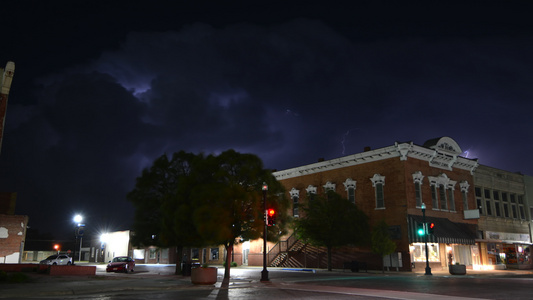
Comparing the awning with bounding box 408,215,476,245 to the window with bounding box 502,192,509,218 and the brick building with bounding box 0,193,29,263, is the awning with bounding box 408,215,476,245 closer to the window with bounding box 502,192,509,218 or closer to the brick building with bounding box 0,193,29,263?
the window with bounding box 502,192,509,218

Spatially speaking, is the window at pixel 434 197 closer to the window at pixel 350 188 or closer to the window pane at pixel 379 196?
the window pane at pixel 379 196

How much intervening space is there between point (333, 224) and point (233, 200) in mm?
16332

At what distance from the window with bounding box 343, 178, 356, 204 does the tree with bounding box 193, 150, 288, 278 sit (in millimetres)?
16747

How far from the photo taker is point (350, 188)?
43.2 meters

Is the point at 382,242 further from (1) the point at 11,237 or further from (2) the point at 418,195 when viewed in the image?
(1) the point at 11,237

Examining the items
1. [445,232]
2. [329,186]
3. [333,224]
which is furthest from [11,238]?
[445,232]

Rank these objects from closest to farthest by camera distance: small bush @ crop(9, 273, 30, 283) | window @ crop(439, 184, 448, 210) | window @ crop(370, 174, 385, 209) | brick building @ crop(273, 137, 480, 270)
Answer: small bush @ crop(9, 273, 30, 283)
brick building @ crop(273, 137, 480, 270)
window @ crop(370, 174, 385, 209)
window @ crop(439, 184, 448, 210)

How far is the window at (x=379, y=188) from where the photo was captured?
131 feet

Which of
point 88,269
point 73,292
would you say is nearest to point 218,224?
point 73,292

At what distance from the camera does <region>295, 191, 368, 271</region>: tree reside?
37750 mm

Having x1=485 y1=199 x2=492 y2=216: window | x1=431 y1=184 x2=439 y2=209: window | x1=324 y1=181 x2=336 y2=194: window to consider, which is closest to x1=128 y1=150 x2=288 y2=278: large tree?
x1=324 y1=181 x2=336 y2=194: window

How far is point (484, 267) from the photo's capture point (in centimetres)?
4256

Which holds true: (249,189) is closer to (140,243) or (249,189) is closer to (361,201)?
(140,243)

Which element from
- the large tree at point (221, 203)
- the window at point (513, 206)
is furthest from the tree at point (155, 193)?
the window at point (513, 206)
